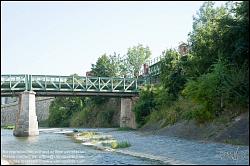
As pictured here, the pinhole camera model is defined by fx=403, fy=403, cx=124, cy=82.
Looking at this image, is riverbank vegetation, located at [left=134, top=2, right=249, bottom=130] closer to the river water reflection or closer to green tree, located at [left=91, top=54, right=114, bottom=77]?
the river water reflection

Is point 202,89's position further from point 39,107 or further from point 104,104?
point 39,107

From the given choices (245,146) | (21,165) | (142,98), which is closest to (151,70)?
(142,98)

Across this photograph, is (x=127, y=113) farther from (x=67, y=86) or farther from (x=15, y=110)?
(x=15, y=110)

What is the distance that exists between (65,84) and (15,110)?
139ft

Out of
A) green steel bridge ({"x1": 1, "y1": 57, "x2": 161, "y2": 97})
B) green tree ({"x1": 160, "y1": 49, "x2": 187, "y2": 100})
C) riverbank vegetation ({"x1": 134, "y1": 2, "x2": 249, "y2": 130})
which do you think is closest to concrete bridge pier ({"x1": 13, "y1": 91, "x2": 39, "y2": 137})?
green steel bridge ({"x1": 1, "y1": 57, "x2": 161, "y2": 97})

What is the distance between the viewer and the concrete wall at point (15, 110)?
98156mm

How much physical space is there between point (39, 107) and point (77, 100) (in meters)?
18.2

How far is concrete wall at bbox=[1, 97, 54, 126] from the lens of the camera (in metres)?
98.2

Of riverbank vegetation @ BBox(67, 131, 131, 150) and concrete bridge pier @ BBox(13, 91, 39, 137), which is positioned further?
concrete bridge pier @ BBox(13, 91, 39, 137)

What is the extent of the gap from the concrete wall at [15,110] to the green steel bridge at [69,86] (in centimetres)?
3871

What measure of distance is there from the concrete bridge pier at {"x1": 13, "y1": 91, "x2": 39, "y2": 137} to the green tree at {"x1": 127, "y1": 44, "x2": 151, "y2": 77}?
47636 millimetres

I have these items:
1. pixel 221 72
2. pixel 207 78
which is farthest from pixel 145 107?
pixel 221 72

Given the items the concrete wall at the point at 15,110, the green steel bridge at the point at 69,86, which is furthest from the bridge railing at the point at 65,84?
the concrete wall at the point at 15,110

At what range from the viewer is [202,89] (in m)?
30.7
